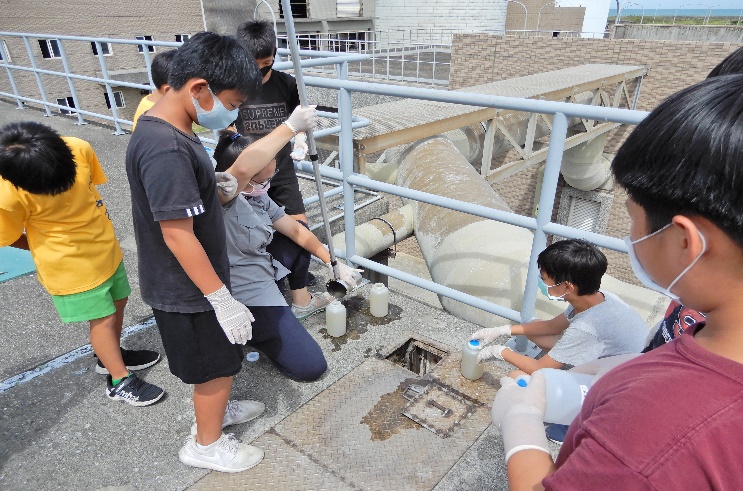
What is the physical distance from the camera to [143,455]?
194 centimetres

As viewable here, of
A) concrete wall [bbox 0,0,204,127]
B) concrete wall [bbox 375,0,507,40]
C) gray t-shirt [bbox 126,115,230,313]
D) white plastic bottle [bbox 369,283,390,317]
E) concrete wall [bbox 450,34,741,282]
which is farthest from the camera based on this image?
concrete wall [bbox 375,0,507,40]

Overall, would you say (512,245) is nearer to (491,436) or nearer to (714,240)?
(491,436)

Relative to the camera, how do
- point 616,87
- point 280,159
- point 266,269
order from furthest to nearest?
point 616,87 < point 280,159 < point 266,269

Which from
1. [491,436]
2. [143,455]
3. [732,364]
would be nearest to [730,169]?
[732,364]

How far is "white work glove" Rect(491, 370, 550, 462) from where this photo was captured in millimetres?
1008

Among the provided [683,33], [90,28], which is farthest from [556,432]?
[683,33]

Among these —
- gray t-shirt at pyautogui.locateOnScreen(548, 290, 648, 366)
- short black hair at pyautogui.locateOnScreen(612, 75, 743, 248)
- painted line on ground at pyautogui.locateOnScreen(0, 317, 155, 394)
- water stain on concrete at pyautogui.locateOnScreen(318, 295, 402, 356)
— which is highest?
short black hair at pyautogui.locateOnScreen(612, 75, 743, 248)

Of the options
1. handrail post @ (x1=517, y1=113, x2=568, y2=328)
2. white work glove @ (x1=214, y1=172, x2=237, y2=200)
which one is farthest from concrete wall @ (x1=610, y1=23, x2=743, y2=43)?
white work glove @ (x1=214, y1=172, x2=237, y2=200)

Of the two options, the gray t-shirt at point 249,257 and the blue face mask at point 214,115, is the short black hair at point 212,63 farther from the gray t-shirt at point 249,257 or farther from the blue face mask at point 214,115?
the gray t-shirt at point 249,257

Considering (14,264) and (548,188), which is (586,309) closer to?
(548,188)

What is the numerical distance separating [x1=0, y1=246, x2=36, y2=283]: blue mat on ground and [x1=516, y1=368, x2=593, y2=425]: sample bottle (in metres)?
3.49

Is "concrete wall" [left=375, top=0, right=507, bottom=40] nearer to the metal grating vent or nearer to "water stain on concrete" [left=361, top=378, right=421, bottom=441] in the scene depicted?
the metal grating vent

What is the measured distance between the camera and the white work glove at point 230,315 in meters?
1.63

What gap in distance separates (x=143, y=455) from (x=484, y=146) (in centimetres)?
639
